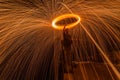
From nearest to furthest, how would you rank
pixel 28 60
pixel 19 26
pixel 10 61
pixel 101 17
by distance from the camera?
pixel 19 26, pixel 101 17, pixel 10 61, pixel 28 60

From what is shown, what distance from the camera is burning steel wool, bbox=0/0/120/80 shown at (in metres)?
2.46

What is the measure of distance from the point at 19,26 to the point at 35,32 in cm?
39

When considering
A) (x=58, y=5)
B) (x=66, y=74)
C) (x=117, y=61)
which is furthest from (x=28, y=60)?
(x=117, y=61)

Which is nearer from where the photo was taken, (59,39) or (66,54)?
(66,54)

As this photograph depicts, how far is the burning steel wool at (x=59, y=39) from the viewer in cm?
246

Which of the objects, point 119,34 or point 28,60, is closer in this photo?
point 119,34

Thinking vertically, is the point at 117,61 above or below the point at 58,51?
below

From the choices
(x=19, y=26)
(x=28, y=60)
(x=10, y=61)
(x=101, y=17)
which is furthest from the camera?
(x=28, y=60)

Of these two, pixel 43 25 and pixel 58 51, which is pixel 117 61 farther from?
pixel 43 25

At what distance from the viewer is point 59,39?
118 inches

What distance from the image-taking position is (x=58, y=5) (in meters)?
2.59

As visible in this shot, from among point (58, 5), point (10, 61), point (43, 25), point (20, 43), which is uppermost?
point (58, 5)

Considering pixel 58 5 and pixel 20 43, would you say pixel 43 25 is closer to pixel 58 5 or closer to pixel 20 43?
pixel 58 5

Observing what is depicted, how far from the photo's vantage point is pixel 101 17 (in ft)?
8.97
